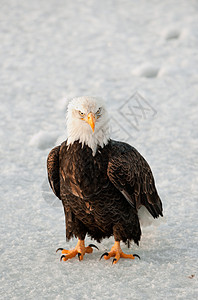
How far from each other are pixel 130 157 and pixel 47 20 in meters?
6.90

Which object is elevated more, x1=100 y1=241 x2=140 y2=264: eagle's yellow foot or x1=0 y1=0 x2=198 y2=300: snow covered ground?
x1=0 y1=0 x2=198 y2=300: snow covered ground

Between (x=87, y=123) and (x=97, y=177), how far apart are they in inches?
18.0

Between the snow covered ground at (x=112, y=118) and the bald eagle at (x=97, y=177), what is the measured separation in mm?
314

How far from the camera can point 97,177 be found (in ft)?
12.5

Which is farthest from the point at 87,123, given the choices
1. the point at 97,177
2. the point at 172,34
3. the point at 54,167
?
the point at 172,34

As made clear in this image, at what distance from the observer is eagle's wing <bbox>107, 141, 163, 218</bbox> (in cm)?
382

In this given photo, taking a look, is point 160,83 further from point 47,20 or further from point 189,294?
point 189,294

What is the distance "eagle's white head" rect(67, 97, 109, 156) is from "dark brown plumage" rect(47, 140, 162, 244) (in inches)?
2.1

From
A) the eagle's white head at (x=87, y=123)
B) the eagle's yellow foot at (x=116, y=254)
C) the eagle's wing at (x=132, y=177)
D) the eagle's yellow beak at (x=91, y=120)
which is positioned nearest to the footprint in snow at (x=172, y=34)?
the eagle's wing at (x=132, y=177)

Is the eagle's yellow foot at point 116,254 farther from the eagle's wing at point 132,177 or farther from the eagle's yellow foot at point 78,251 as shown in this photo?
the eagle's wing at point 132,177

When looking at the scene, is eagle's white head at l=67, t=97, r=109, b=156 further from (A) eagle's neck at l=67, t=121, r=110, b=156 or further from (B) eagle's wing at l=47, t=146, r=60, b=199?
(B) eagle's wing at l=47, t=146, r=60, b=199

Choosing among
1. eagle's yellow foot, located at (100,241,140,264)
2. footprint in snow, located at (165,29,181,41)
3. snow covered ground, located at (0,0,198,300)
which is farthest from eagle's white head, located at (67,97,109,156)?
footprint in snow, located at (165,29,181,41)

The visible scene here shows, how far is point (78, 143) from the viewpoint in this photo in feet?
12.8

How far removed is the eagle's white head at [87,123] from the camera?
12.5 feet
